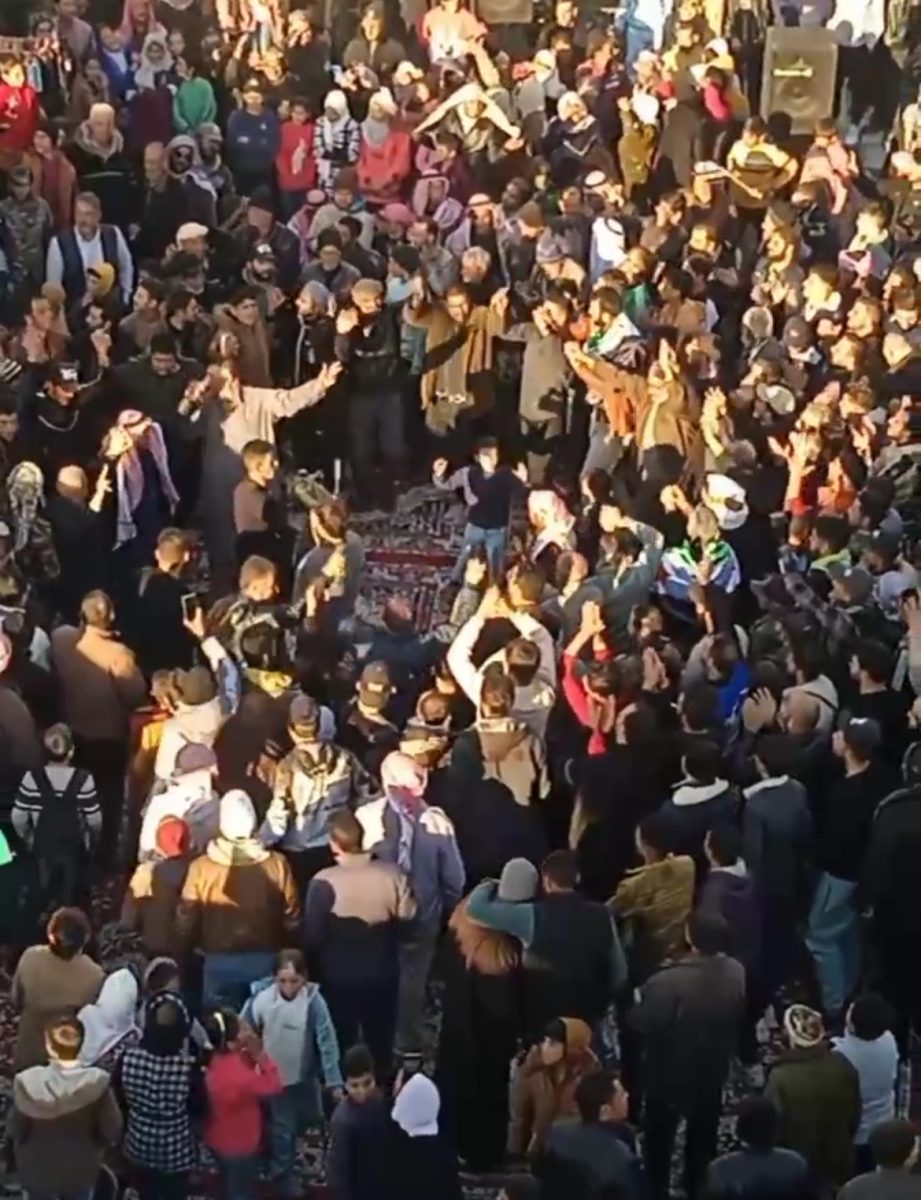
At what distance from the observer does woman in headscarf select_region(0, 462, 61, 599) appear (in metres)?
10.7

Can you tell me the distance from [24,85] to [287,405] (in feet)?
11.4

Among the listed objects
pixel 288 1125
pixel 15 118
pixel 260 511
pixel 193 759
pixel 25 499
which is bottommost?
pixel 288 1125

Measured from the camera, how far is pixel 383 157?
1542 centimetres

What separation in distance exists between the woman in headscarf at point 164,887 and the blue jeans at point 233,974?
14 centimetres

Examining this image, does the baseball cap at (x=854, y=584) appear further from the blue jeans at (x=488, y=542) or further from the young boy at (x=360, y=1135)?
the young boy at (x=360, y=1135)

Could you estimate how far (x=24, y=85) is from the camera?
47.1ft

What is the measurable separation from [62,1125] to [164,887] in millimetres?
1170

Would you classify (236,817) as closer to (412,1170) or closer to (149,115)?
(412,1170)

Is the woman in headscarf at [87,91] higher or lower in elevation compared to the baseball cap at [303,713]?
higher

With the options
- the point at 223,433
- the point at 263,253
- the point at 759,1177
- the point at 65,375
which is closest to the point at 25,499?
the point at 65,375

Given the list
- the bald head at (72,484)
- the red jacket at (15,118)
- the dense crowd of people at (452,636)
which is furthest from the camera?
the red jacket at (15,118)

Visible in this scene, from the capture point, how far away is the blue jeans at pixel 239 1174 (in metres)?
8.14

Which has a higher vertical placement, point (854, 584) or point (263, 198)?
point (263, 198)

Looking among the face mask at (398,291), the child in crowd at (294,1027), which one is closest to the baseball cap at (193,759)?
the child in crowd at (294,1027)
